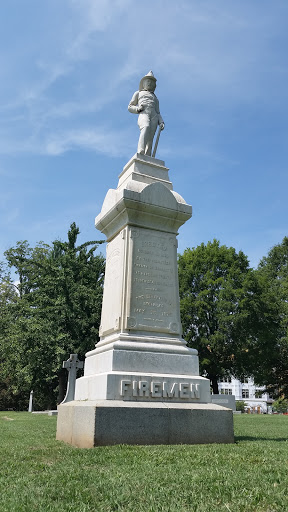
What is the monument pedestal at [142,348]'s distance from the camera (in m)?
6.49

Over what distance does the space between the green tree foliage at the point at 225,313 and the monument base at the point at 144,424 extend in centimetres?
2273

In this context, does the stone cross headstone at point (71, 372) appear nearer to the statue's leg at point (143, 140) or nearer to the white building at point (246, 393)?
the statue's leg at point (143, 140)

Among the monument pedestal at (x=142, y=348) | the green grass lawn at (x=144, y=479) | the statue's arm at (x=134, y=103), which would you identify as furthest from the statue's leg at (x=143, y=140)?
the green grass lawn at (x=144, y=479)

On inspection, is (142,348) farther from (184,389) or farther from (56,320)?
(56,320)

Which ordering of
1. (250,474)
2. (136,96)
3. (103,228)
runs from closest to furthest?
(250,474), (103,228), (136,96)

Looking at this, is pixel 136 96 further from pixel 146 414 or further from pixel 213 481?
pixel 213 481

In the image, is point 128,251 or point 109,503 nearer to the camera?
point 109,503

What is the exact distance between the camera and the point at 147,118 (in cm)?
997

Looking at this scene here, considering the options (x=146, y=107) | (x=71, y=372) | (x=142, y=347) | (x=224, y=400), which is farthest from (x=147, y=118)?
(x=224, y=400)

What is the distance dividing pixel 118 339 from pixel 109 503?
4.29m

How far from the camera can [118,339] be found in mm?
7633

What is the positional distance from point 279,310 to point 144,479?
99.1 feet

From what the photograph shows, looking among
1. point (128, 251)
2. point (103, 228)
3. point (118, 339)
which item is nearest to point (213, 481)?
point (118, 339)

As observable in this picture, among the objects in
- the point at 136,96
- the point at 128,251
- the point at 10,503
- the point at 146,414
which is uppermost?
the point at 136,96
